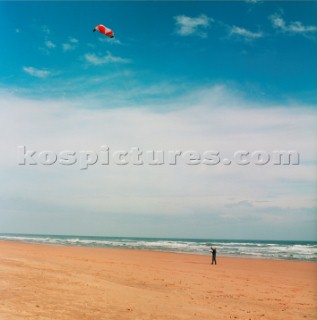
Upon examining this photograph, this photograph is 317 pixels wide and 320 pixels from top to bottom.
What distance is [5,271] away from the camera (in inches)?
595

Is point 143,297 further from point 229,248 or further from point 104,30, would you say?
point 229,248

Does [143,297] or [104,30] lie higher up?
[104,30]

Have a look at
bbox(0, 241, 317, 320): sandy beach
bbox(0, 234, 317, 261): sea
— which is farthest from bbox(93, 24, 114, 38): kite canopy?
bbox(0, 234, 317, 261): sea

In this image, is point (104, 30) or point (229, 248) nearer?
point (104, 30)

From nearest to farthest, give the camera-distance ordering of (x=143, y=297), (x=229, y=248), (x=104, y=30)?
(x=143, y=297) < (x=104, y=30) < (x=229, y=248)

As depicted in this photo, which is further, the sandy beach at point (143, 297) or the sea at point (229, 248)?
the sea at point (229, 248)

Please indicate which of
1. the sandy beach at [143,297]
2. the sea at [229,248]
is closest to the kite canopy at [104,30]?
the sandy beach at [143,297]

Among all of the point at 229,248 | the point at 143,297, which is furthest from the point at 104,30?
the point at 229,248

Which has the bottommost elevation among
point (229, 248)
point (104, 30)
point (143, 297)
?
point (229, 248)

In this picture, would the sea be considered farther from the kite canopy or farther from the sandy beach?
the kite canopy

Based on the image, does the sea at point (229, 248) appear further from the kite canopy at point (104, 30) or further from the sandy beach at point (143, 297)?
the kite canopy at point (104, 30)

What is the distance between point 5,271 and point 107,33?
469 inches

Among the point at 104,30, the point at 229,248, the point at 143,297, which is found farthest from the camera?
the point at 229,248

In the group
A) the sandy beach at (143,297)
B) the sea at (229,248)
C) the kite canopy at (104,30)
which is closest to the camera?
the sandy beach at (143,297)
